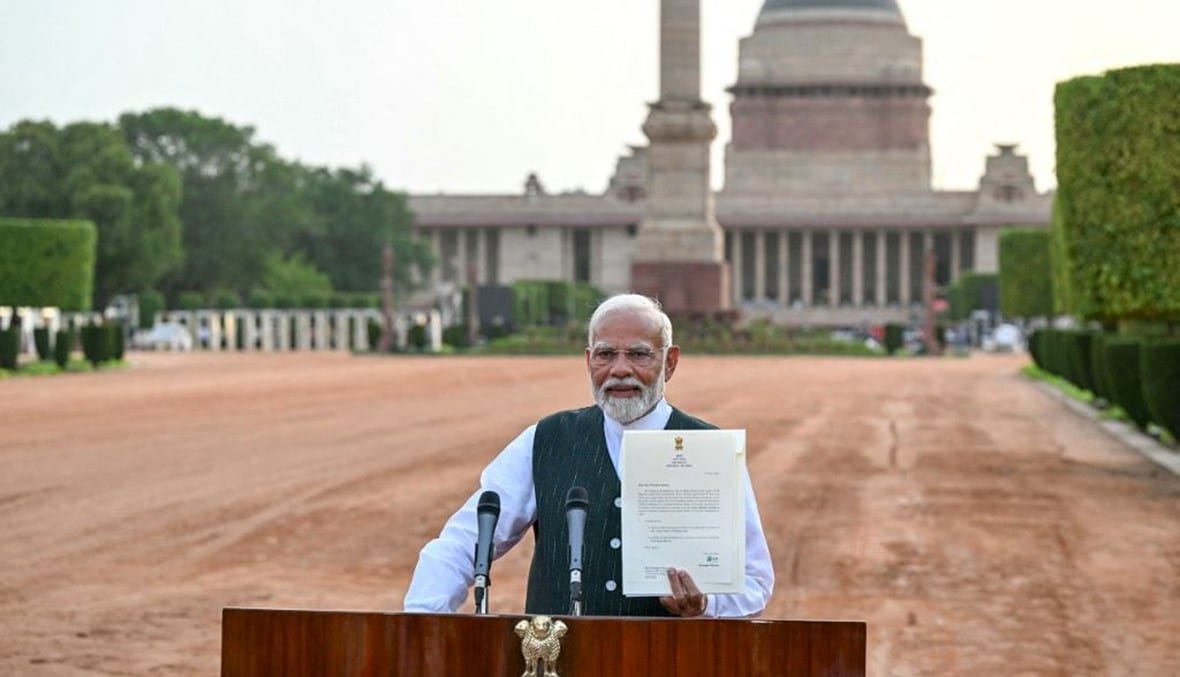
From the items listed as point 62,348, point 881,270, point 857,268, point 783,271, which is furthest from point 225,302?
point 881,270

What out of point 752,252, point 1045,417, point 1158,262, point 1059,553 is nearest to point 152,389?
point 1045,417

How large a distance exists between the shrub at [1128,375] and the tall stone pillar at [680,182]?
123 feet

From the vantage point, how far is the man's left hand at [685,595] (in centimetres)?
597

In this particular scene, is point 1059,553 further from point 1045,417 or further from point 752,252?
point 752,252

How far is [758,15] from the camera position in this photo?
144875 mm

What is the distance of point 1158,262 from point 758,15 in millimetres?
117030

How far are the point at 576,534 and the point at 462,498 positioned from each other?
1462 cm

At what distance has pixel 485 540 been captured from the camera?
626 cm

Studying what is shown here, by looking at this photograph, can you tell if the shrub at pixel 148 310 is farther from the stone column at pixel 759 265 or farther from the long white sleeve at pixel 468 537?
the long white sleeve at pixel 468 537

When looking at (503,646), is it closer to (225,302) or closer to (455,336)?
(455,336)

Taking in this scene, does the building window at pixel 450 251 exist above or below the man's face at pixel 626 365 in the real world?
above

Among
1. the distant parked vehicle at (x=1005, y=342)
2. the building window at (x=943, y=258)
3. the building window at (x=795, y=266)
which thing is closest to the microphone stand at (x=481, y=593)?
the distant parked vehicle at (x=1005, y=342)

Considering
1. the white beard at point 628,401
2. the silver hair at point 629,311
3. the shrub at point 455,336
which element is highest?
the silver hair at point 629,311

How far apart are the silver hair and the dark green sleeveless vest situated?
0.20m
